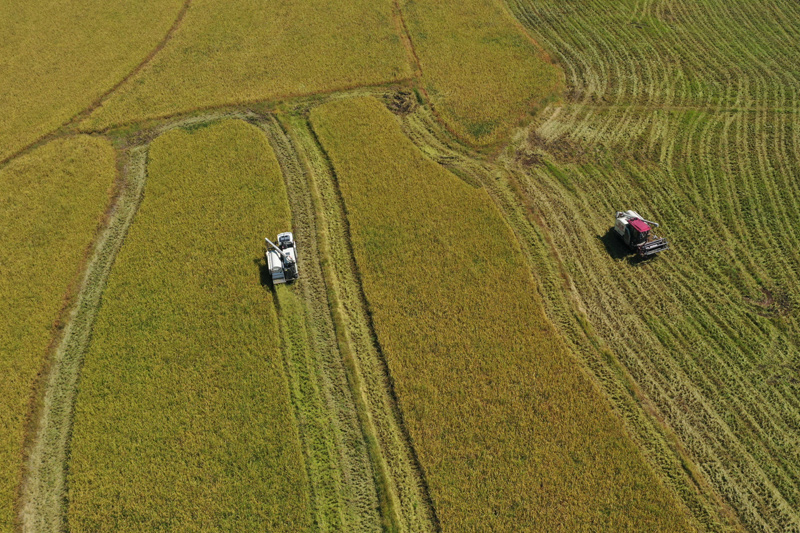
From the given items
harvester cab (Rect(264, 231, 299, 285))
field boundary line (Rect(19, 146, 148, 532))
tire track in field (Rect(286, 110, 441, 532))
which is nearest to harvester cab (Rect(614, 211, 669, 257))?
tire track in field (Rect(286, 110, 441, 532))

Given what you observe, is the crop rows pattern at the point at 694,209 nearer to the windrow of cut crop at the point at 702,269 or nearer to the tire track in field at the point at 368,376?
the windrow of cut crop at the point at 702,269

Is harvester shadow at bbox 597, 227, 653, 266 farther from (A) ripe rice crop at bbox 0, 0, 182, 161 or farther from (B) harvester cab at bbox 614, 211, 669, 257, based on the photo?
(A) ripe rice crop at bbox 0, 0, 182, 161

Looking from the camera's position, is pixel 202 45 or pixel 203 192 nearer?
pixel 203 192

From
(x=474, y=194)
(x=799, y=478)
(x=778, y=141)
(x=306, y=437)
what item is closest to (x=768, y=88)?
(x=778, y=141)

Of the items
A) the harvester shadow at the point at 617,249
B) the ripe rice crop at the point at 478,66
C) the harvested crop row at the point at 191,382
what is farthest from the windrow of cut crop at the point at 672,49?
the harvested crop row at the point at 191,382

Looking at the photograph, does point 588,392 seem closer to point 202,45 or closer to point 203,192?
point 203,192

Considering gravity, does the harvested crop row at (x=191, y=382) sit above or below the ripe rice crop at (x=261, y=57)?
below
